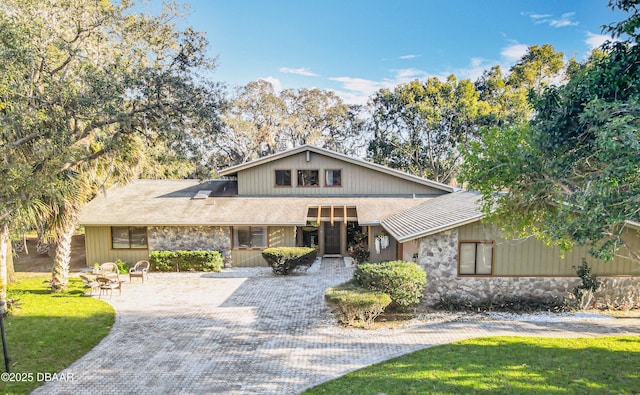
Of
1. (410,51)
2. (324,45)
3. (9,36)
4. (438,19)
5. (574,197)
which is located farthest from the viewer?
(410,51)

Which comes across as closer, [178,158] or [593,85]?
[593,85]

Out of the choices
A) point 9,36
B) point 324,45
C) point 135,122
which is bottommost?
point 135,122

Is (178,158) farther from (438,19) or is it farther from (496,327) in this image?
(438,19)

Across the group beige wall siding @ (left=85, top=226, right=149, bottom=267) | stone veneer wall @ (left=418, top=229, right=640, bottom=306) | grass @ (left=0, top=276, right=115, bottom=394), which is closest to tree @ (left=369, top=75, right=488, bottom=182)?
stone veneer wall @ (left=418, top=229, right=640, bottom=306)

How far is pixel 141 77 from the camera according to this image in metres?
9.79

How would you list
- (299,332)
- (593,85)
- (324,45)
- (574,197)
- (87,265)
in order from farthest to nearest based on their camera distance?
(324,45) < (87,265) < (299,332) < (574,197) < (593,85)

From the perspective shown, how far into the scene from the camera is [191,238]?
1975 centimetres

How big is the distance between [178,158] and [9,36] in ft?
15.8

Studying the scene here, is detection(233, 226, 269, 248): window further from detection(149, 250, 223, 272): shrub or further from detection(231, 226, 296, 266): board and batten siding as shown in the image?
detection(149, 250, 223, 272): shrub

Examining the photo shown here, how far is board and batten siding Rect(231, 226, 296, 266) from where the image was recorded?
66.1ft

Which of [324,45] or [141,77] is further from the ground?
[324,45]

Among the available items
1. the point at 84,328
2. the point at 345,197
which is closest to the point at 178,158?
the point at 84,328

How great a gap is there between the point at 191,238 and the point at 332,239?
8.46 m

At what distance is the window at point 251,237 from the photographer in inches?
798
